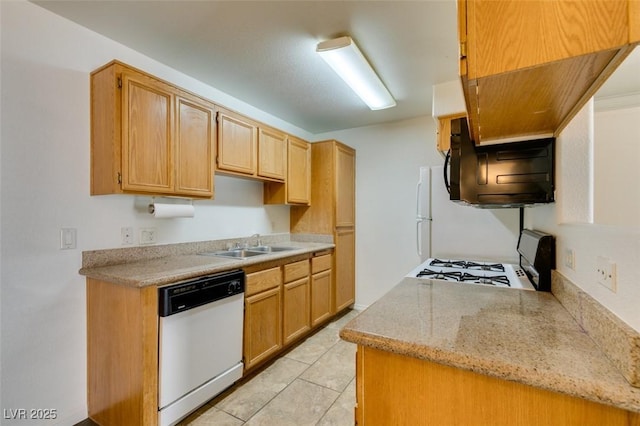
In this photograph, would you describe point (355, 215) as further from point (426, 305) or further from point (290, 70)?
point (426, 305)

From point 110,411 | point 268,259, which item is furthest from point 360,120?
point 110,411

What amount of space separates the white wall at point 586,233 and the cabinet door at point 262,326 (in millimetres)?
1922

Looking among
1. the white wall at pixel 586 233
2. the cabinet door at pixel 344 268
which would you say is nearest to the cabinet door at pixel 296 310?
the cabinet door at pixel 344 268

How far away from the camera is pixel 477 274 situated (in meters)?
1.77

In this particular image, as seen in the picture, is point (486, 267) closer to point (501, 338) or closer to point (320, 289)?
point (501, 338)

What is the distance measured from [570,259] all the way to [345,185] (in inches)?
104

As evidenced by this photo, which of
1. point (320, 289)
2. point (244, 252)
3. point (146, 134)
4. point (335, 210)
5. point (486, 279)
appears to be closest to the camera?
point (486, 279)

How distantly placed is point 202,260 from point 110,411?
1.00m

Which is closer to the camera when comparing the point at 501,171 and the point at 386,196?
the point at 501,171

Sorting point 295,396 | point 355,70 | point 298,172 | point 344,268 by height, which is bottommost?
point 295,396

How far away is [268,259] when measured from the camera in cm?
239

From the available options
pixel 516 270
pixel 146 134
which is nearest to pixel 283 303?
pixel 146 134

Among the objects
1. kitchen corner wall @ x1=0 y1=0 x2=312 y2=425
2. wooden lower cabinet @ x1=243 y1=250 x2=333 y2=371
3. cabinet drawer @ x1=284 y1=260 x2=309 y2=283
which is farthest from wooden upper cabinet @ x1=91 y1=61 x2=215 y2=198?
cabinet drawer @ x1=284 y1=260 x2=309 y2=283

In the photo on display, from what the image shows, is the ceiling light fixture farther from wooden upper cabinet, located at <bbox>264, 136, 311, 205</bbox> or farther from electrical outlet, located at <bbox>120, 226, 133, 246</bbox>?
electrical outlet, located at <bbox>120, 226, 133, 246</bbox>
